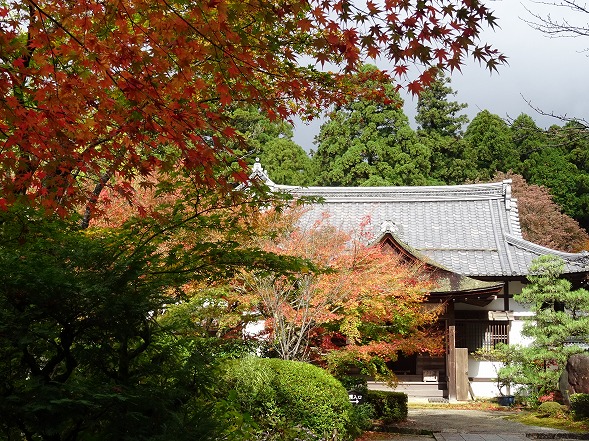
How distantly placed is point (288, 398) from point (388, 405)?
5481mm

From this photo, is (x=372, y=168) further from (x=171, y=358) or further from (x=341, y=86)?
(x=171, y=358)

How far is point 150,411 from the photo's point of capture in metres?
4.17

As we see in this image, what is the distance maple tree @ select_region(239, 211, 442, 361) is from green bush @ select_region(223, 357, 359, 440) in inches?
87.8

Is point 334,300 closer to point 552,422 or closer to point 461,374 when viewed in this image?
point 552,422

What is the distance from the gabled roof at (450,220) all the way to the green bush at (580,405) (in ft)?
23.0

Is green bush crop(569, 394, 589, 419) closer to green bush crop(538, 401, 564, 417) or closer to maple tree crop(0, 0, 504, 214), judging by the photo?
green bush crop(538, 401, 564, 417)

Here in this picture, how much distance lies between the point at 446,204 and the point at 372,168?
28.8ft

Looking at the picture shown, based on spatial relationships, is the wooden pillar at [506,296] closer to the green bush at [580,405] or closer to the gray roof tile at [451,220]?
the gray roof tile at [451,220]

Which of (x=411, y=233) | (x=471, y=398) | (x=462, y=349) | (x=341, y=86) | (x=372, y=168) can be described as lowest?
(x=471, y=398)

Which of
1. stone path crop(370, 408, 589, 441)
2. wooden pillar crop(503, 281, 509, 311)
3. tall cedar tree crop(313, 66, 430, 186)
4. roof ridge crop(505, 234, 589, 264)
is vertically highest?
tall cedar tree crop(313, 66, 430, 186)

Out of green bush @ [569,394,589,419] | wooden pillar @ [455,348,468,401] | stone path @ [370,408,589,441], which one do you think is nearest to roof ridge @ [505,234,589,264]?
wooden pillar @ [455,348,468,401]

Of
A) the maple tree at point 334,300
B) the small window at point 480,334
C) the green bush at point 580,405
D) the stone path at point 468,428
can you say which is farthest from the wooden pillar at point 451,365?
the green bush at point 580,405

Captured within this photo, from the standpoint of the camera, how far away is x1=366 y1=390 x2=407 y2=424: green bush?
572 inches

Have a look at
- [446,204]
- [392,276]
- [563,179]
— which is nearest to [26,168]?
[392,276]
